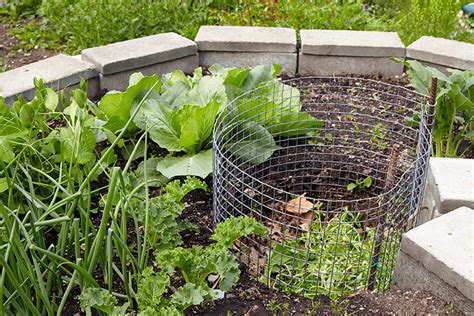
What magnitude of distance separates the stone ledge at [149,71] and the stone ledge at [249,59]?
9 centimetres

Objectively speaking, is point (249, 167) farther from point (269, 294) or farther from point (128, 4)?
point (128, 4)

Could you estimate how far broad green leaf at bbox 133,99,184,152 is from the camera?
300cm

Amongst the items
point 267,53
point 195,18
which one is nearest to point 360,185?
point 267,53

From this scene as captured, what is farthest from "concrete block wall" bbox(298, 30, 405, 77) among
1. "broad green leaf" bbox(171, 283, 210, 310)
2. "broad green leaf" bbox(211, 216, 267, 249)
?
"broad green leaf" bbox(171, 283, 210, 310)

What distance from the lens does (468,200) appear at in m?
2.60

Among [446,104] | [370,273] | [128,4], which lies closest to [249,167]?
[370,273]

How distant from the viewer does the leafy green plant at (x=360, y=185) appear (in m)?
3.33

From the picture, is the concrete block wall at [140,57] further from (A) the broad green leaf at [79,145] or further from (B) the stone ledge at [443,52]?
(B) the stone ledge at [443,52]

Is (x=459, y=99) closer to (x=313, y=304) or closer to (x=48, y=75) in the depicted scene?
(x=313, y=304)

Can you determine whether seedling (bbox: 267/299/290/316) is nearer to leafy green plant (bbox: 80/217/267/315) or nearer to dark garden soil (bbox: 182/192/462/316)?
dark garden soil (bbox: 182/192/462/316)

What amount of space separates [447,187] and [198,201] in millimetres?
1080

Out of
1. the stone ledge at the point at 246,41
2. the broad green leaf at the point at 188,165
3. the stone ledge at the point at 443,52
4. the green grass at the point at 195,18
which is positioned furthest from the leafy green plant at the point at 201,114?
the green grass at the point at 195,18

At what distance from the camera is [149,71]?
156 inches

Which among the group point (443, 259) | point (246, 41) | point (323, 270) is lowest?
point (323, 270)
